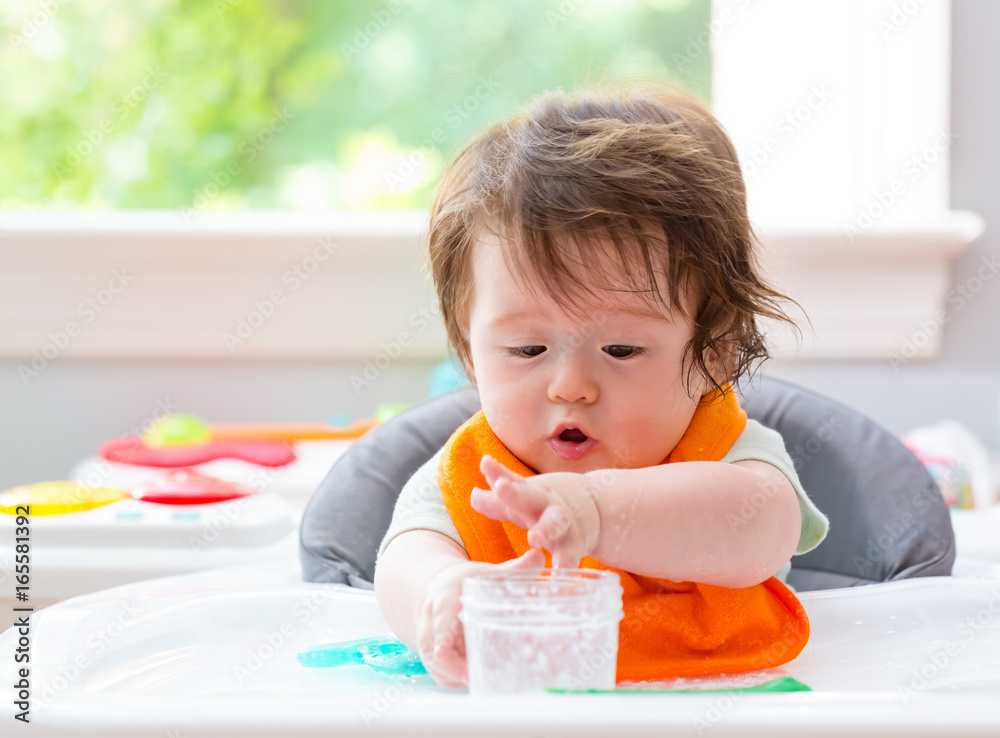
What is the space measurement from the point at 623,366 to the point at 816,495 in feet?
0.97

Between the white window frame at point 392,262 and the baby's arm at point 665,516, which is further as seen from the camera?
the white window frame at point 392,262

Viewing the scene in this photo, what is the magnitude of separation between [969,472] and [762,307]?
0.60 m

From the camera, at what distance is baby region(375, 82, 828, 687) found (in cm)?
56

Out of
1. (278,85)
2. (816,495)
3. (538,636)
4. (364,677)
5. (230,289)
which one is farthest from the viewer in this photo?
(278,85)

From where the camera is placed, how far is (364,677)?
560mm

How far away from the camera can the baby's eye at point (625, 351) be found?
1.97 ft

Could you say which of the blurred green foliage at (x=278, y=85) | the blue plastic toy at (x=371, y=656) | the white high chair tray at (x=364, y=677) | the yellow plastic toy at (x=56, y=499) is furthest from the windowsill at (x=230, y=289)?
the blue plastic toy at (x=371, y=656)

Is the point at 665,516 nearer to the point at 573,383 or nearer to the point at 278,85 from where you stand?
the point at 573,383

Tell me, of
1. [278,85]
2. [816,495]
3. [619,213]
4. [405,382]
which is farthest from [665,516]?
[278,85]

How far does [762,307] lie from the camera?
0.66 metres

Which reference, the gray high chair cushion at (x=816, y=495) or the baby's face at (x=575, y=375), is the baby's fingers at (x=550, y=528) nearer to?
the baby's face at (x=575, y=375)

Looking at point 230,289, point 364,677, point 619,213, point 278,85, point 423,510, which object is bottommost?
point 364,677

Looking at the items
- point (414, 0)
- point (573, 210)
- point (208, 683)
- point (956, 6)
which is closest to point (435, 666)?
point (208, 683)

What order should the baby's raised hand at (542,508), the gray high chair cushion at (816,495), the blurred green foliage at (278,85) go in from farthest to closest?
1. the blurred green foliage at (278,85)
2. the gray high chair cushion at (816,495)
3. the baby's raised hand at (542,508)
